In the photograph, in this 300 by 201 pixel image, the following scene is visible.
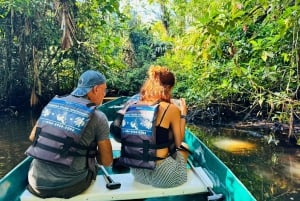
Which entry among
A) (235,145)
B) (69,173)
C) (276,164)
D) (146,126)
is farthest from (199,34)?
(235,145)

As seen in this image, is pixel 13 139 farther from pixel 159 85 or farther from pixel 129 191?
pixel 159 85

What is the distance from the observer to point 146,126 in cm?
254

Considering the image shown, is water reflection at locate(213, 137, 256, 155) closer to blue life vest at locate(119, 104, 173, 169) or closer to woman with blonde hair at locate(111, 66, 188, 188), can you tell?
woman with blonde hair at locate(111, 66, 188, 188)

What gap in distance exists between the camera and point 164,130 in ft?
8.54

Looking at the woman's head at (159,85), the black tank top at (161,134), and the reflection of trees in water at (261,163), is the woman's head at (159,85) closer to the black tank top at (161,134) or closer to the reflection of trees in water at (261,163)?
the black tank top at (161,134)

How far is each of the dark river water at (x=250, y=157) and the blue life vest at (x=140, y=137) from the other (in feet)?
7.06

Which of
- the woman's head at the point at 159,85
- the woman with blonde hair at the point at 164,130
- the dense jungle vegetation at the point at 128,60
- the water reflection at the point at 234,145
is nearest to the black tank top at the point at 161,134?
the woman with blonde hair at the point at 164,130

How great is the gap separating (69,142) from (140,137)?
1.75ft

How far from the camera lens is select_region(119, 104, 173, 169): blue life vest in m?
2.54

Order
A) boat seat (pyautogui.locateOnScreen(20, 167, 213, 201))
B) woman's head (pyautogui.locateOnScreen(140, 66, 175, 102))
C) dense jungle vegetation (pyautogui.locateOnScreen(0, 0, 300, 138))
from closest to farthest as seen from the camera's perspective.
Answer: boat seat (pyautogui.locateOnScreen(20, 167, 213, 201)), woman's head (pyautogui.locateOnScreen(140, 66, 175, 102)), dense jungle vegetation (pyautogui.locateOnScreen(0, 0, 300, 138))

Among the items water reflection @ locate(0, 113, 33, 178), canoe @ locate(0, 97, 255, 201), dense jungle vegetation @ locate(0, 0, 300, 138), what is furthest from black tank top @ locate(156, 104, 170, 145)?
water reflection @ locate(0, 113, 33, 178)

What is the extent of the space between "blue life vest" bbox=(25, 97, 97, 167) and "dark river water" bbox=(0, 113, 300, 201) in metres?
2.70

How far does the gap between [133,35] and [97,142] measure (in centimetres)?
1501

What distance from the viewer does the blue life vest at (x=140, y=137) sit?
2.54 m
